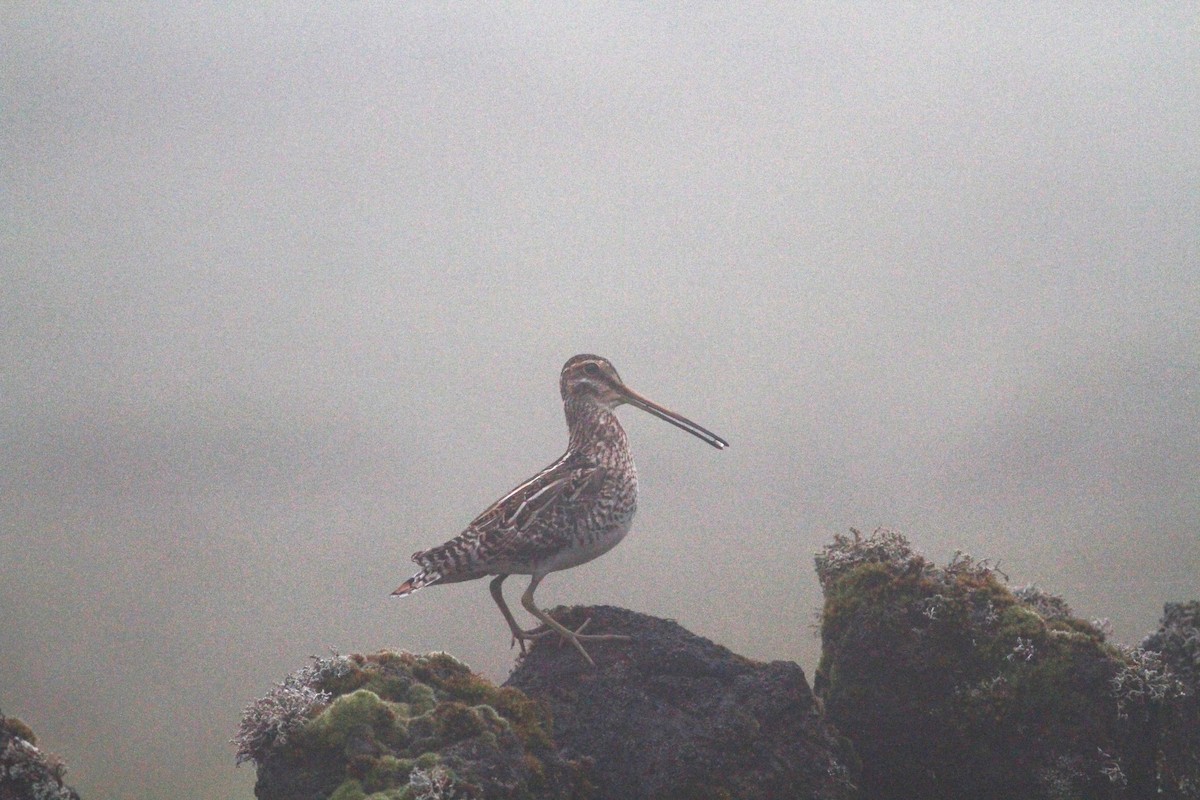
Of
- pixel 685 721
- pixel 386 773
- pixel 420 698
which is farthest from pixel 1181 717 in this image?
pixel 386 773

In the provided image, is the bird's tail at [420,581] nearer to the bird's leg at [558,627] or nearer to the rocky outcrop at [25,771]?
the bird's leg at [558,627]

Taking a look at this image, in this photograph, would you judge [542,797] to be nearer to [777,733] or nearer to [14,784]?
[777,733]

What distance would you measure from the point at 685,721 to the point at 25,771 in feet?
8.37

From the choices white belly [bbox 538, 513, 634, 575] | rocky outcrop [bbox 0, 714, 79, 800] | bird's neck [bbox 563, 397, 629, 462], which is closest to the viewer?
rocky outcrop [bbox 0, 714, 79, 800]

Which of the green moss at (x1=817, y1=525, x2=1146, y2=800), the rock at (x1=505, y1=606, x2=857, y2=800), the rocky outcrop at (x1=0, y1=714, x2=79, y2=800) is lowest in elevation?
the rocky outcrop at (x1=0, y1=714, x2=79, y2=800)

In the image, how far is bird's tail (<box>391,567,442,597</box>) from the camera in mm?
4566

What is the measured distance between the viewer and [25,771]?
3.40m

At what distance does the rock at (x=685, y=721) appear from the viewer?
4117 mm

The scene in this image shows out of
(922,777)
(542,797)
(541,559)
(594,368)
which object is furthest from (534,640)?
(922,777)

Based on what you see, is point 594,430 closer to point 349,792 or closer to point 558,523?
point 558,523

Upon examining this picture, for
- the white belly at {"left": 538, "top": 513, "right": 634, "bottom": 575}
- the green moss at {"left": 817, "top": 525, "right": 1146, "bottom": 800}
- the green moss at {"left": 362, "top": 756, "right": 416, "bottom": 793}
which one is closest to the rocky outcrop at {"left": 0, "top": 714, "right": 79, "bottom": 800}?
the green moss at {"left": 362, "top": 756, "right": 416, "bottom": 793}

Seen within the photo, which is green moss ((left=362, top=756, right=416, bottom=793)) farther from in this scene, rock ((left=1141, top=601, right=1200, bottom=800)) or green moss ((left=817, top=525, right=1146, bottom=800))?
rock ((left=1141, top=601, right=1200, bottom=800))

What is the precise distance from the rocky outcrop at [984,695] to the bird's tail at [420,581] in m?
2.01

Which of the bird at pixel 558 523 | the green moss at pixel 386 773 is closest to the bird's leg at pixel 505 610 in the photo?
the bird at pixel 558 523
